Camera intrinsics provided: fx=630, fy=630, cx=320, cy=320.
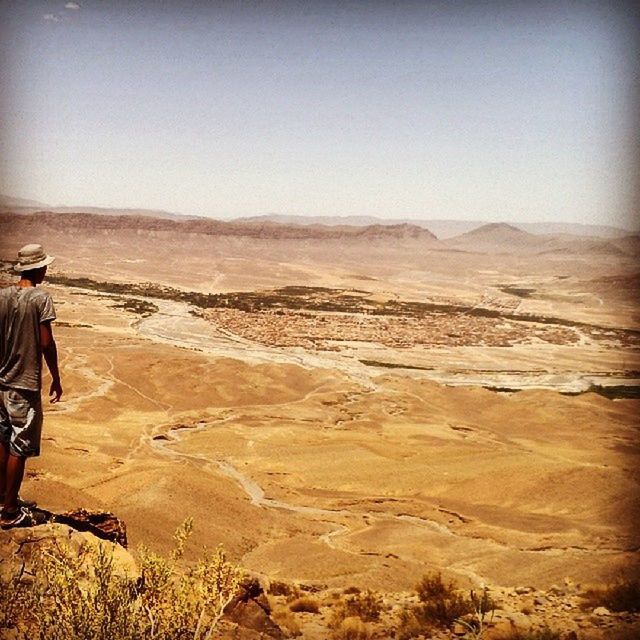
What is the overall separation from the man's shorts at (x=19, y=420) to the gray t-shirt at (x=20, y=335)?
64 mm

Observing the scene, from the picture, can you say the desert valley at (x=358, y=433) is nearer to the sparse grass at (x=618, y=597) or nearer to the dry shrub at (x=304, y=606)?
the sparse grass at (x=618, y=597)

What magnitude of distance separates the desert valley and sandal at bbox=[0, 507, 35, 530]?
1.79 meters

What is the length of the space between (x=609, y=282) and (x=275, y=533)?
249 ft

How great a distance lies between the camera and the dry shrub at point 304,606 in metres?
6.20

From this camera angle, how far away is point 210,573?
3744 mm

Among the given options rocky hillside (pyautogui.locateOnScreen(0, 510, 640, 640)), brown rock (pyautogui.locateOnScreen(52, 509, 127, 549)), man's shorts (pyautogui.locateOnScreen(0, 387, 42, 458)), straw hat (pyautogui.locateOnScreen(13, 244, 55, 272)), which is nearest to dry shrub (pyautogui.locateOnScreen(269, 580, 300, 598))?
rocky hillside (pyautogui.locateOnScreen(0, 510, 640, 640))

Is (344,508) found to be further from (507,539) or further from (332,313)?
(332,313)

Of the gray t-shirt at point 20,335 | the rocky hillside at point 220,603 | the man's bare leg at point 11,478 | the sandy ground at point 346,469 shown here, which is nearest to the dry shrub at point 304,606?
the rocky hillside at point 220,603

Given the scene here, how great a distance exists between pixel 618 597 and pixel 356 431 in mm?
15516

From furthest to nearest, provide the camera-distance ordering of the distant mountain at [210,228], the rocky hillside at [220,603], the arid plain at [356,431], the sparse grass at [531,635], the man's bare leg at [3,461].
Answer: the distant mountain at [210,228] → the arid plain at [356,431] → the sparse grass at [531,635] → the man's bare leg at [3,461] → the rocky hillside at [220,603]

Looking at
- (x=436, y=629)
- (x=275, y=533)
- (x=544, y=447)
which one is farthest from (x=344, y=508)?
(x=544, y=447)

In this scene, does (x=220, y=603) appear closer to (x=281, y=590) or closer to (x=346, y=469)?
(x=281, y=590)

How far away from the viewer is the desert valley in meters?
9.50

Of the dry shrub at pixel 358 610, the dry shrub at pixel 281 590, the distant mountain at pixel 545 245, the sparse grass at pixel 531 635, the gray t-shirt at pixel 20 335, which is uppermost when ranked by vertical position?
the distant mountain at pixel 545 245
